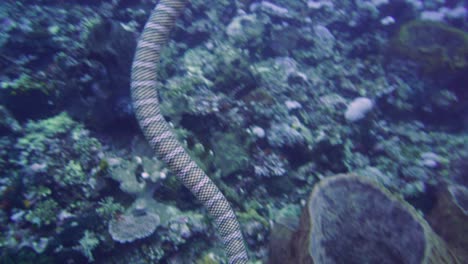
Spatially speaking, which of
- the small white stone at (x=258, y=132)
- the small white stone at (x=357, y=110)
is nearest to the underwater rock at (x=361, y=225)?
the small white stone at (x=258, y=132)

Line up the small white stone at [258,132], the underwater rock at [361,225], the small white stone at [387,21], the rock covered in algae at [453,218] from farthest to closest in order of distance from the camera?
the small white stone at [387,21]
the small white stone at [258,132]
the rock covered in algae at [453,218]
the underwater rock at [361,225]

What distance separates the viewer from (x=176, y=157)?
3.80 meters

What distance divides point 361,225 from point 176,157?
8.45 feet

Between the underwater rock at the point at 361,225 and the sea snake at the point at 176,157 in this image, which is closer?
the underwater rock at the point at 361,225

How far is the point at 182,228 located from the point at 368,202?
8.04 feet

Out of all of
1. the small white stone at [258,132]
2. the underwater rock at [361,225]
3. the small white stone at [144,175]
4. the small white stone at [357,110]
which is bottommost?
the small white stone at [357,110]

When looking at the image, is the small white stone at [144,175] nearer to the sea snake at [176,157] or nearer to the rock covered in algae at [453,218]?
the sea snake at [176,157]

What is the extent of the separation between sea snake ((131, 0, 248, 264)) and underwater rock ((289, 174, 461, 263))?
0.90 metres

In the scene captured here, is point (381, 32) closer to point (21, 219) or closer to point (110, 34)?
point (110, 34)

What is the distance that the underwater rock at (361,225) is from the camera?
3.22 m

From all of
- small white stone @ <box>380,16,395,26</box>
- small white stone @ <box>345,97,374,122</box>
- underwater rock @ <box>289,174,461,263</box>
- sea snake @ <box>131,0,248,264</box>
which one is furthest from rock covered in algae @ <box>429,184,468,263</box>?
small white stone @ <box>380,16,395,26</box>

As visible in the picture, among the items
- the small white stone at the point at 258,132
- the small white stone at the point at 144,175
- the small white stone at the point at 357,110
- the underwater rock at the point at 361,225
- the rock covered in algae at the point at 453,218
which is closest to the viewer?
Result: the underwater rock at the point at 361,225

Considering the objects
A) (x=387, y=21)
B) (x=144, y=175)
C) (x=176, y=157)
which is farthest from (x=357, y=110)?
(x=387, y=21)

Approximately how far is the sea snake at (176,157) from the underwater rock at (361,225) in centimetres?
90
